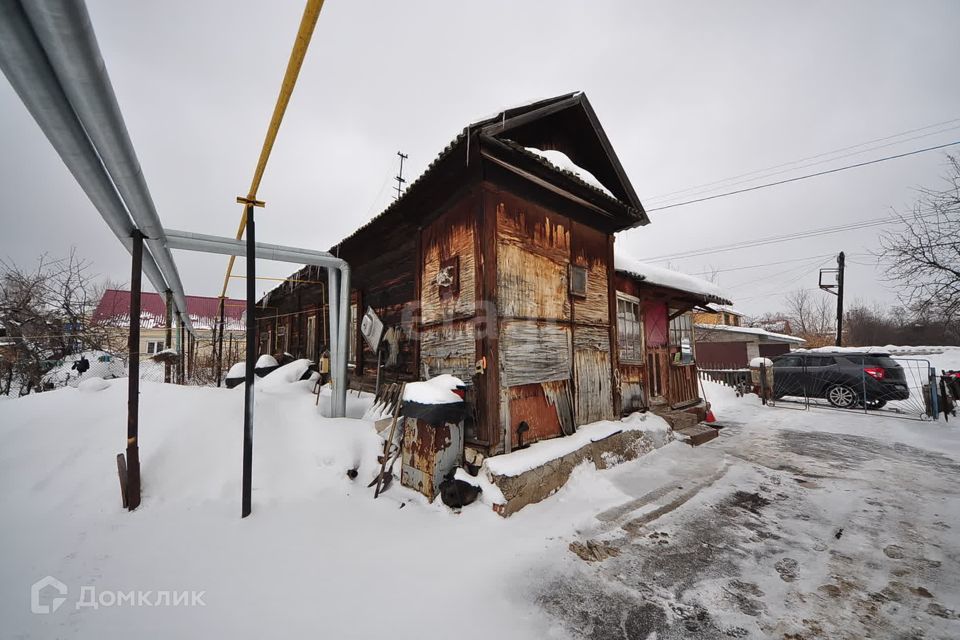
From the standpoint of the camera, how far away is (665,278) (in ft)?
25.0

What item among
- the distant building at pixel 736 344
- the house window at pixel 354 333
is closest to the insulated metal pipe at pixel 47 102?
the house window at pixel 354 333

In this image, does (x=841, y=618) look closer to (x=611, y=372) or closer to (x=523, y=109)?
(x=611, y=372)

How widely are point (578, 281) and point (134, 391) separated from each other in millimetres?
6084

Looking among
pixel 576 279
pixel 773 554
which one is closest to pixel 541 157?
pixel 576 279

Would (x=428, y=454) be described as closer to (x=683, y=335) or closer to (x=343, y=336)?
(x=343, y=336)

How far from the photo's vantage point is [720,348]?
2088 cm

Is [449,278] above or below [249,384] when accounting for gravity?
above

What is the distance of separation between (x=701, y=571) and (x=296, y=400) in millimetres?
5777

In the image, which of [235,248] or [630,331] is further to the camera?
[630,331]

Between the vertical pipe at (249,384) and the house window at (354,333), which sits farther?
the house window at (354,333)

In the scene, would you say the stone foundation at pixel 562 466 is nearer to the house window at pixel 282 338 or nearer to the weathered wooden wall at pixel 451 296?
the weathered wooden wall at pixel 451 296

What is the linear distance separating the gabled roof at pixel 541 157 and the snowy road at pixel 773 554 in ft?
14.8

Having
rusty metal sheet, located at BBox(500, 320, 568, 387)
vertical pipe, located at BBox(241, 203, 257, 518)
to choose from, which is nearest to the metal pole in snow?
vertical pipe, located at BBox(241, 203, 257, 518)

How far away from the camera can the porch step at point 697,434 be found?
6.64 meters
